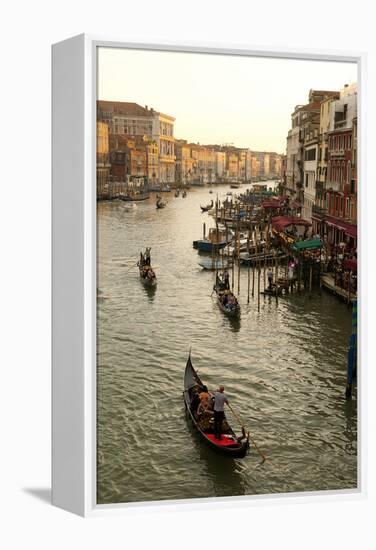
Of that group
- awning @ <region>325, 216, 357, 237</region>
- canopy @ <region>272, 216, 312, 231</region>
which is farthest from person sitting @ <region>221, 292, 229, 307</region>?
awning @ <region>325, 216, 357, 237</region>

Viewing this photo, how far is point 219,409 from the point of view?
8.21m

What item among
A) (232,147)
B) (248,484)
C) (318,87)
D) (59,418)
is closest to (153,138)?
(232,147)

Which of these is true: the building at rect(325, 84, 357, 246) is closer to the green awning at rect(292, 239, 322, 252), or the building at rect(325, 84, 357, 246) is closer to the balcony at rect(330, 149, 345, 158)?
the balcony at rect(330, 149, 345, 158)

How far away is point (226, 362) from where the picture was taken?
8266mm

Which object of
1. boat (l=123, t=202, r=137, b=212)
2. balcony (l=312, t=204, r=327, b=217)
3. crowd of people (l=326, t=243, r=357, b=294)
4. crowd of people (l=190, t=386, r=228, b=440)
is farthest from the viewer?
balcony (l=312, t=204, r=327, b=217)

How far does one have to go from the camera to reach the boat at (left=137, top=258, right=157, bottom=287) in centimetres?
802

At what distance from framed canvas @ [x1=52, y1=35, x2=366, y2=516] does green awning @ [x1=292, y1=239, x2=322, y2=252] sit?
0.11 feet

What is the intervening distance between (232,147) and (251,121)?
310 mm

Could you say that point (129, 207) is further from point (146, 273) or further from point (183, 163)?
point (183, 163)

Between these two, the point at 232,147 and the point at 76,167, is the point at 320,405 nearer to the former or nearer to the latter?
the point at 232,147

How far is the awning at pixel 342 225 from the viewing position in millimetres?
8471

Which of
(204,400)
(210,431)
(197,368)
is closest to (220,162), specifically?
(197,368)

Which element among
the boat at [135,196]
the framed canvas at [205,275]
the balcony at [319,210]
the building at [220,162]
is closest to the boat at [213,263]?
the framed canvas at [205,275]

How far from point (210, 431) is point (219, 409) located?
218mm
